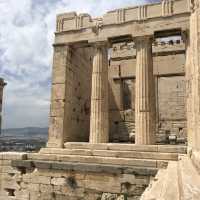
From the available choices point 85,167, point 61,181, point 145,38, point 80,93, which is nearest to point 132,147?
point 85,167

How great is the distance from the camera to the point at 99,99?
13.2 metres

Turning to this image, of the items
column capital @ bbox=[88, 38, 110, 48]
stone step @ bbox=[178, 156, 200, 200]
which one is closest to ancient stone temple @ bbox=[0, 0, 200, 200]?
column capital @ bbox=[88, 38, 110, 48]

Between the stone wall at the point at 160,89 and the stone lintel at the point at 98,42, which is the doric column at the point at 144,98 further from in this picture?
the stone wall at the point at 160,89

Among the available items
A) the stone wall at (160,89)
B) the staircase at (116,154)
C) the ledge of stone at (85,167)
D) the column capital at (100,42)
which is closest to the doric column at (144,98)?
the staircase at (116,154)

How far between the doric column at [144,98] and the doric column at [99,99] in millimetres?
1661

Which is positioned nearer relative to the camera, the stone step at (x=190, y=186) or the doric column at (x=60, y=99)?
the stone step at (x=190, y=186)

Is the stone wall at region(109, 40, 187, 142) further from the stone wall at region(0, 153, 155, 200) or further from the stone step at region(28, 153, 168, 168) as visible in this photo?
the stone wall at region(0, 153, 155, 200)

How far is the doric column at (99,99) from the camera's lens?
42.4ft

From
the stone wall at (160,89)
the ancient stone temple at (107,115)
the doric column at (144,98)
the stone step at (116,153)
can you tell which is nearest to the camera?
the ancient stone temple at (107,115)

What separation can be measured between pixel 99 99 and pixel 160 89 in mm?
6034

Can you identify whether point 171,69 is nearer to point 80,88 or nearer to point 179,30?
point 179,30

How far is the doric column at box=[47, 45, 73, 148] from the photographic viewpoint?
44.3 feet

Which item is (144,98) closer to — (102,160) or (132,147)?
(132,147)

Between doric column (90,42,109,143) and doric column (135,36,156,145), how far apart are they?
1661mm
